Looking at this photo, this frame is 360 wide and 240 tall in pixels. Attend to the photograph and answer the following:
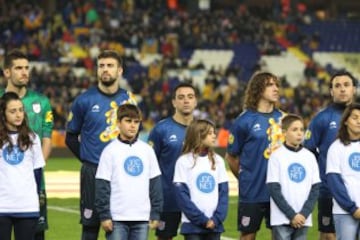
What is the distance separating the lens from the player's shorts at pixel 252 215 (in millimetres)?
11344

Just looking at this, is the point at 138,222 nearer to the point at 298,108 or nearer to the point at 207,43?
the point at 298,108

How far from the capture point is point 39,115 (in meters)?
11.4

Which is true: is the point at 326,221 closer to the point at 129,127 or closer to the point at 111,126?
the point at 111,126

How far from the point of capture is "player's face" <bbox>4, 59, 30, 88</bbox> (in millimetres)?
11148

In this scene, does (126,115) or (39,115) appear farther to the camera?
(39,115)

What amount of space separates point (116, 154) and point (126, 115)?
1.16 ft

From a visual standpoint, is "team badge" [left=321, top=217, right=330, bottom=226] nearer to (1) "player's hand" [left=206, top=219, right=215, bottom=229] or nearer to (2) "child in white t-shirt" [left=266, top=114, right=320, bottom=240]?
(2) "child in white t-shirt" [left=266, top=114, right=320, bottom=240]

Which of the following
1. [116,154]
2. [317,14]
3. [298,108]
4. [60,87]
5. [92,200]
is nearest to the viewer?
[116,154]

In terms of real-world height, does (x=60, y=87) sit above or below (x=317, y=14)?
below

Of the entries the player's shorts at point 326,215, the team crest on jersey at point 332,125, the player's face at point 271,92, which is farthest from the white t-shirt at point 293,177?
the player's shorts at point 326,215

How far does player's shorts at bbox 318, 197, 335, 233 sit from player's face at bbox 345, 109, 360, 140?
1294 millimetres

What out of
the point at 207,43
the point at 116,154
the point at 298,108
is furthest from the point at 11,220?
the point at 207,43

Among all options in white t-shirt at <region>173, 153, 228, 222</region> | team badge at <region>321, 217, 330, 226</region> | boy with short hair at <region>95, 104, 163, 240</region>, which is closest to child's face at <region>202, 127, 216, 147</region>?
white t-shirt at <region>173, 153, 228, 222</region>

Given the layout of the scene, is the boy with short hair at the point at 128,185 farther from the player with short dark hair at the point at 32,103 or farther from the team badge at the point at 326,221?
the team badge at the point at 326,221
